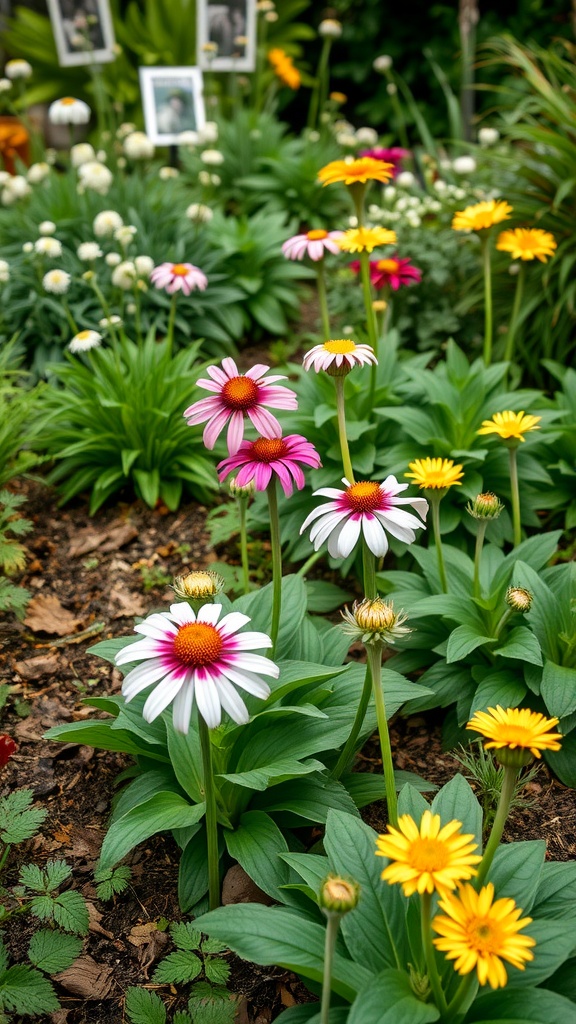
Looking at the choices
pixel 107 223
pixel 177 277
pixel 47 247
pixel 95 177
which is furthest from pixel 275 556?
pixel 95 177

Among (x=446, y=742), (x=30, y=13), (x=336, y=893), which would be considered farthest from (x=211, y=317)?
(x=30, y=13)

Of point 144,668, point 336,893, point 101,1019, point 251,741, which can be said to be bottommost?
point 101,1019

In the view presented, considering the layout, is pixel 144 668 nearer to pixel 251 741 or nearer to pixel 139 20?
pixel 251 741

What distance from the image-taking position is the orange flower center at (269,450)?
179 centimetres

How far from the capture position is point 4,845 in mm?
1957

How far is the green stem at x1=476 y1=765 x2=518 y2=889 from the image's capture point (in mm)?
1337

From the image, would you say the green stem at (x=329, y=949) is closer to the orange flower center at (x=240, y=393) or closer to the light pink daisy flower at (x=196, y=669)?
the light pink daisy flower at (x=196, y=669)

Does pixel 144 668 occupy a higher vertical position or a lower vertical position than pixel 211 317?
higher

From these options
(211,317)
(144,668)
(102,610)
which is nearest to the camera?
(144,668)

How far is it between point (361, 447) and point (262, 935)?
1.70m

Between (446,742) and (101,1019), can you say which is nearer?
(101,1019)


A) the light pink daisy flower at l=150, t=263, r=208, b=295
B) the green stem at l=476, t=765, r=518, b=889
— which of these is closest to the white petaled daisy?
the light pink daisy flower at l=150, t=263, r=208, b=295

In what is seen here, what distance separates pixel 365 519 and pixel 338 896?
2.30 ft

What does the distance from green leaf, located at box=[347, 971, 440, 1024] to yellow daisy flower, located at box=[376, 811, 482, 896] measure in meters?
0.25
